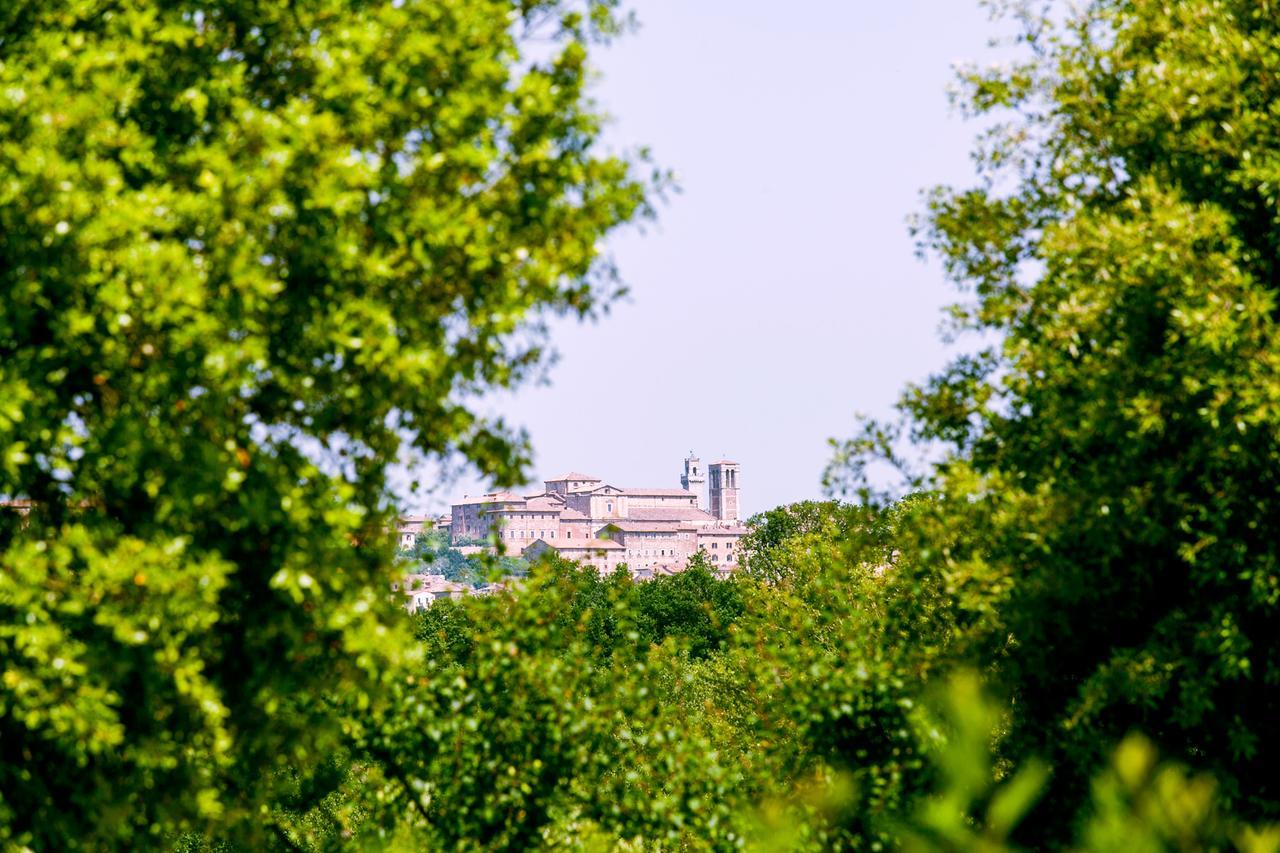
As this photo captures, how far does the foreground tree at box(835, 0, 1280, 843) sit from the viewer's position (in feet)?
42.9

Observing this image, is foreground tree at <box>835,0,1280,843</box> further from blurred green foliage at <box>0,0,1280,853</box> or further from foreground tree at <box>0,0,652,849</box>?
foreground tree at <box>0,0,652,849</box>

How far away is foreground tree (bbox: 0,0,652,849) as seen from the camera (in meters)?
→ 9.99

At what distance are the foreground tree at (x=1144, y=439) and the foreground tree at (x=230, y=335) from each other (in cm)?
475

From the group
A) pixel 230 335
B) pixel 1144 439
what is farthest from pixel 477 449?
pixel 1144 439

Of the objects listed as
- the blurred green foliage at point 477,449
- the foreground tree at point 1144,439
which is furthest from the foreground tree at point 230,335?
the foreground tree at point 1144,439

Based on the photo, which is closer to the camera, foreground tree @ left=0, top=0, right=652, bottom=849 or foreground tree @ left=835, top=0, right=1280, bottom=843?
foreground tree @ left=0, top=0, right=652, bottom=849

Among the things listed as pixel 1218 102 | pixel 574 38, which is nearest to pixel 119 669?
pixel 574 38

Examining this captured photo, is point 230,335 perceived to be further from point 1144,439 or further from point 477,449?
point 1144,439

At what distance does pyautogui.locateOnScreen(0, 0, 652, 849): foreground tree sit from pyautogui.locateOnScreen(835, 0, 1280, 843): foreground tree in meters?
4.75

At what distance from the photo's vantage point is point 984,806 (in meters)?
14.0

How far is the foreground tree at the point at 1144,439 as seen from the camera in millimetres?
13062

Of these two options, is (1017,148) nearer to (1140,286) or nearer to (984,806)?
(1140,286)

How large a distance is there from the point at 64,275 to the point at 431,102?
2972 mm

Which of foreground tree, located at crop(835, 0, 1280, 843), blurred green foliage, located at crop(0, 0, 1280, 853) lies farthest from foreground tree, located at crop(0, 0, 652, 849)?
foreground tree, located at crop(835, 0, 1280, 843)
